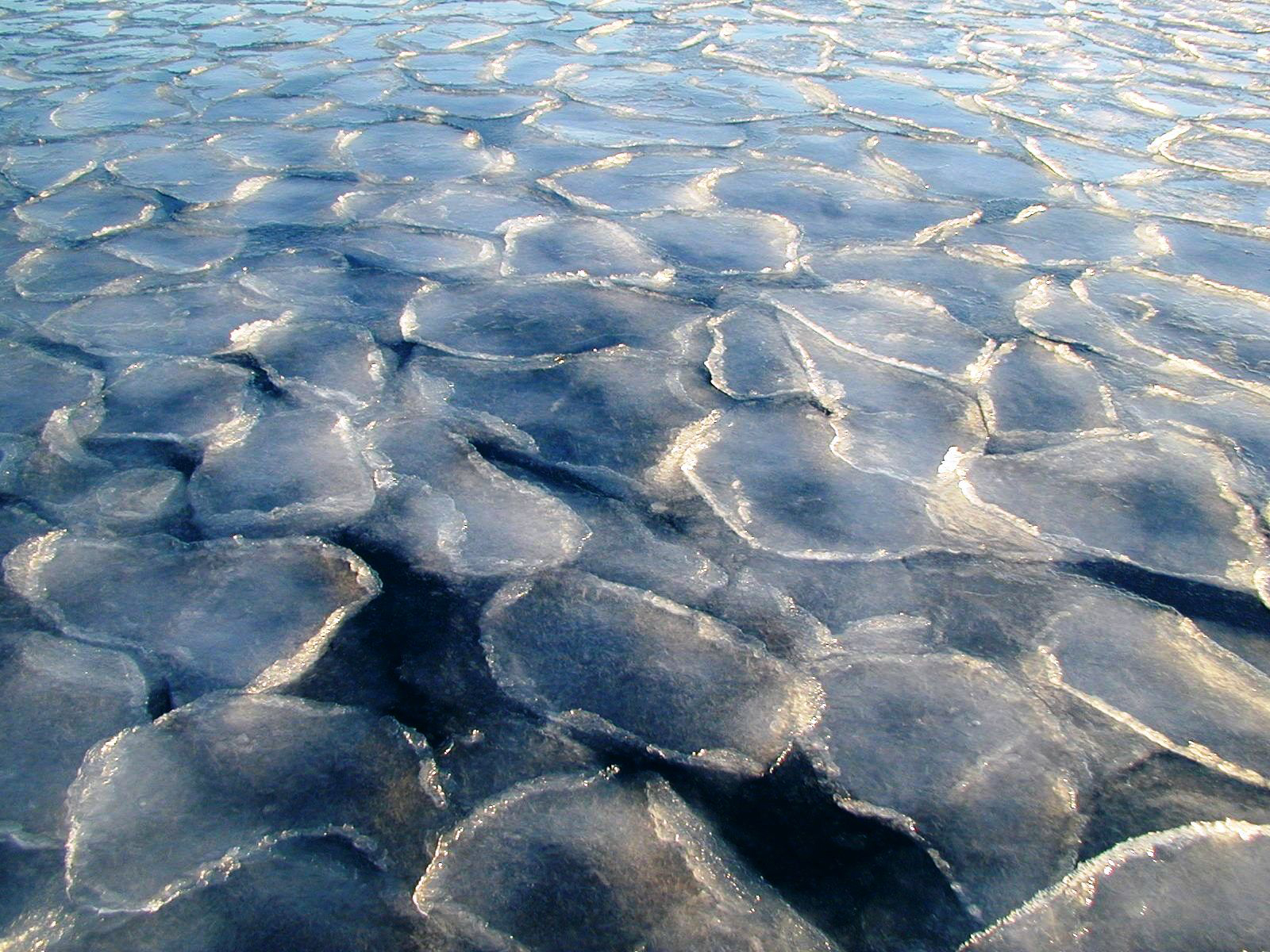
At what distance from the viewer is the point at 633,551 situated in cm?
180

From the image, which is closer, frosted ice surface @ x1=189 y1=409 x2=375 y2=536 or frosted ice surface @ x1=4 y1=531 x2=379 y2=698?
frosted ice surface @ x1=4 y1=531 x2=379 y2=698

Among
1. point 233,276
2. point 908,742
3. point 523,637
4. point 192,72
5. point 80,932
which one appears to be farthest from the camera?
point 192,72

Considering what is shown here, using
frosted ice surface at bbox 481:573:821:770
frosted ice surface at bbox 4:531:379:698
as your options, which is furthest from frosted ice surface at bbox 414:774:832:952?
frosted ice surface at bbox 4:531:379:698

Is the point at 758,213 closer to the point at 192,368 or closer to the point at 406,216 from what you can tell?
the point at 406,216

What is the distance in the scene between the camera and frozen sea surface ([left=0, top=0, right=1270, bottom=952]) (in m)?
1.29

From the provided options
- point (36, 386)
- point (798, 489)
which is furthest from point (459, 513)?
point (36, 386)

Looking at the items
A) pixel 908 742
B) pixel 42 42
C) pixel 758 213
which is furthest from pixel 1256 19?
pixel 42 42

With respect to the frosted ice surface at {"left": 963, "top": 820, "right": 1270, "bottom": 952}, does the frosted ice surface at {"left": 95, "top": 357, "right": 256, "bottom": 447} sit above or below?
above

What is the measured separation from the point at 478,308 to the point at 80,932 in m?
1.77

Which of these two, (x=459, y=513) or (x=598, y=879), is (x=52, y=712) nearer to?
(x=459, y=513)

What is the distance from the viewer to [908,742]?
57.4 inches

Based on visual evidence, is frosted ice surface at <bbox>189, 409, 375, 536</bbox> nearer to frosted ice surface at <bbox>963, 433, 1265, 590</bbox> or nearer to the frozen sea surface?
the frozen sea surface

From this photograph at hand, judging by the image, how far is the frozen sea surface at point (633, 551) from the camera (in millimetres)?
1292

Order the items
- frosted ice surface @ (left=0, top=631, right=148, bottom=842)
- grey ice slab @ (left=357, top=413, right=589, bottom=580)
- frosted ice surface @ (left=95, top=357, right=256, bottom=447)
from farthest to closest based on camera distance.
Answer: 1. frosted ice surface @ (left=95, top=357, right=256, bottom=447)
2. grey ice slab @ (left=357, top=413, right=589, bottom=580)
3. frosted ice surface @ (left=0, top=631, right=148, bottom=842)
